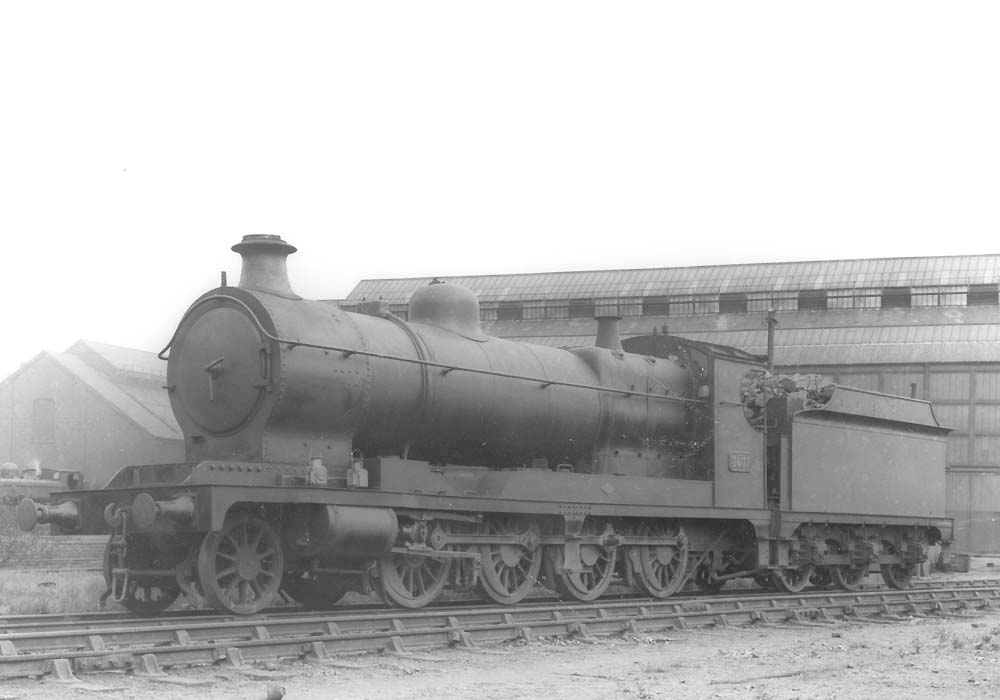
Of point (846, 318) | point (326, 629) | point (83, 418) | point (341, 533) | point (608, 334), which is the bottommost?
point (326, 629)

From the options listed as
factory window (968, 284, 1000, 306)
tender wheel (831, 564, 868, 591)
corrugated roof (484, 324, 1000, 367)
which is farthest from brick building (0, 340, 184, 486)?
factory window (968, 284, 1000, 306)

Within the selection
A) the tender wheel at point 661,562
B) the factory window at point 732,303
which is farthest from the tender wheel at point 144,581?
the factory window at point 732,303

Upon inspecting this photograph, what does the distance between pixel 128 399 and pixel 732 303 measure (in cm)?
2115

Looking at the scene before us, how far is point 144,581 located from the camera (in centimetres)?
1298

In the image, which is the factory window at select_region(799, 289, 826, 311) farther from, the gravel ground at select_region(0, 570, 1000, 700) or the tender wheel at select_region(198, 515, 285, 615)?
the tender wheel at select_region(198, 515, 285, 615)

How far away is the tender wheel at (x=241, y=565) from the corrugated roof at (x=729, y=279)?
3330cm

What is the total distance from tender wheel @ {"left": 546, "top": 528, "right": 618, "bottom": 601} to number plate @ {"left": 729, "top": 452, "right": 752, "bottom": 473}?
2.51 metres

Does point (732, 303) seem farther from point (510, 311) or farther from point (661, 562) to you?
point (661, 562)

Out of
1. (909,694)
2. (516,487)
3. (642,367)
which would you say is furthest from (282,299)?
(909,694)

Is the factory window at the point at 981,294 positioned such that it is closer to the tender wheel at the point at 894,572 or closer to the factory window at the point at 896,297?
the factory window at the point at 896,297

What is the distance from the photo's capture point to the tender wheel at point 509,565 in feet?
47.8

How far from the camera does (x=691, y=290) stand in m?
44.8

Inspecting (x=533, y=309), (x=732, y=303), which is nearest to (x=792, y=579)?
(x=732, y=303)

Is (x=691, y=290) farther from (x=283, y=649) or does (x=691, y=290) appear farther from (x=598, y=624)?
(x=283, y=649)
